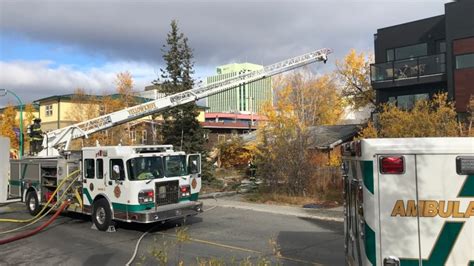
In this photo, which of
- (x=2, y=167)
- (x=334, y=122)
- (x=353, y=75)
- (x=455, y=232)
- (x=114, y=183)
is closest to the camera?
(x=455, y=232)

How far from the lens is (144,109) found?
22.9 meters

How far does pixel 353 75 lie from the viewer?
47.1 metres

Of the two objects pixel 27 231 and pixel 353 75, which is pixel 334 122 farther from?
pixel 27 231

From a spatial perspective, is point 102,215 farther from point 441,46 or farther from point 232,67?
point 232,67

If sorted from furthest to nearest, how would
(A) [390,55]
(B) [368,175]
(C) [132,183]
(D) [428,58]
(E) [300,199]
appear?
(A) [390,55]
(D) [428,58]
(E) [300,199]
(C) [132,183]
(B) [368,175]

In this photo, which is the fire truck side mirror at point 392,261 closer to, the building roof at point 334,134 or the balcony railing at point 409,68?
the balcony railing at point 409,68

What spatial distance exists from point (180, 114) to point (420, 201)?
82.3ft

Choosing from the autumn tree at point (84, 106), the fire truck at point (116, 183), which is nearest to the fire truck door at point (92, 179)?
the fire truck at point (116, 183)

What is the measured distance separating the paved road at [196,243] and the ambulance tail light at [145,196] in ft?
3.13

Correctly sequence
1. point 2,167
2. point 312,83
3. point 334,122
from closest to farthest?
1. point 2,167
2. point 312,83
3. point 334,122

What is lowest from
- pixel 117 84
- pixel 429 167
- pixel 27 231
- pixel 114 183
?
pixel 27 231

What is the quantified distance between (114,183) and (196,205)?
98.3 inches

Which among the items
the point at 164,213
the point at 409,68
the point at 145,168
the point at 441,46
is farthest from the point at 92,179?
the point at 441,46

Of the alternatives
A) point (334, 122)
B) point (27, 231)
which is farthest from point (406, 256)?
point (334, 122)
